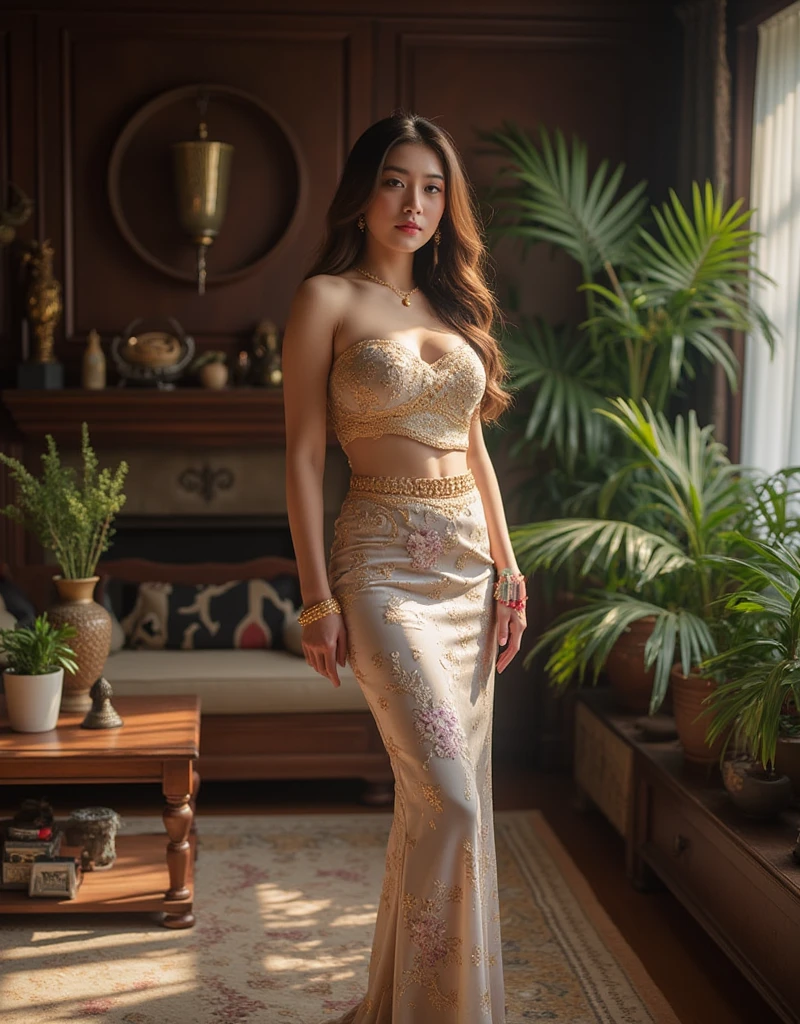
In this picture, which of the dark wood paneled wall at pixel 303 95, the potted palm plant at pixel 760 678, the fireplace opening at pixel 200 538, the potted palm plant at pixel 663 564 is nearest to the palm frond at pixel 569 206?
the dark wood paneled wall at pixel 303 95

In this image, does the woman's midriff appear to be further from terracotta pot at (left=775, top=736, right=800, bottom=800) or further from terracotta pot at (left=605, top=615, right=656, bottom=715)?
terracotta pot at (left=605, top=615, right=656, bottom=715)

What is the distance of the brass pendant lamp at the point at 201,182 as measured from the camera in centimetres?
478

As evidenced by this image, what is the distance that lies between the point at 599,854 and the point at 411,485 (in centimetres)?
196

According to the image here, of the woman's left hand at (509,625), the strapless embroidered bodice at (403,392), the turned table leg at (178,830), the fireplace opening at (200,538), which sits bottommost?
the turned table leg at (178,830)

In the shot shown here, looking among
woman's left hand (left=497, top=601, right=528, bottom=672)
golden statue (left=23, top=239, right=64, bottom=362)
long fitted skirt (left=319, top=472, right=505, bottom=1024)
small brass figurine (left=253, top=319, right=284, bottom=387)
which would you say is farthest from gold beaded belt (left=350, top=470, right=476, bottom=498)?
golden statue (left=23, top=239, right=64, bottom=362)

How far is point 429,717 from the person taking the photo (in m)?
2.31

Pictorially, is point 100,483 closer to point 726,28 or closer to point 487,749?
point 487,749

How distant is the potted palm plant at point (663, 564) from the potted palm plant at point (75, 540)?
1.24m

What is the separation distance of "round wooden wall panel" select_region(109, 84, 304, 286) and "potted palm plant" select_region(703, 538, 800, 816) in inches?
104

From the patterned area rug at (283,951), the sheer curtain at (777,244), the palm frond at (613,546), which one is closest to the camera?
the patterned area rug at (283,951)

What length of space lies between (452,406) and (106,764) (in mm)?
1430

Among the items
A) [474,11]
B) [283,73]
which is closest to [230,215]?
[283,73]

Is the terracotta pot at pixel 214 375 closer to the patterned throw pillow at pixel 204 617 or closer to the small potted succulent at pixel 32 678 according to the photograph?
the patterned throw pillow at pixel 204 617

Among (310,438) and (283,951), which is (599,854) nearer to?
(283,951)
